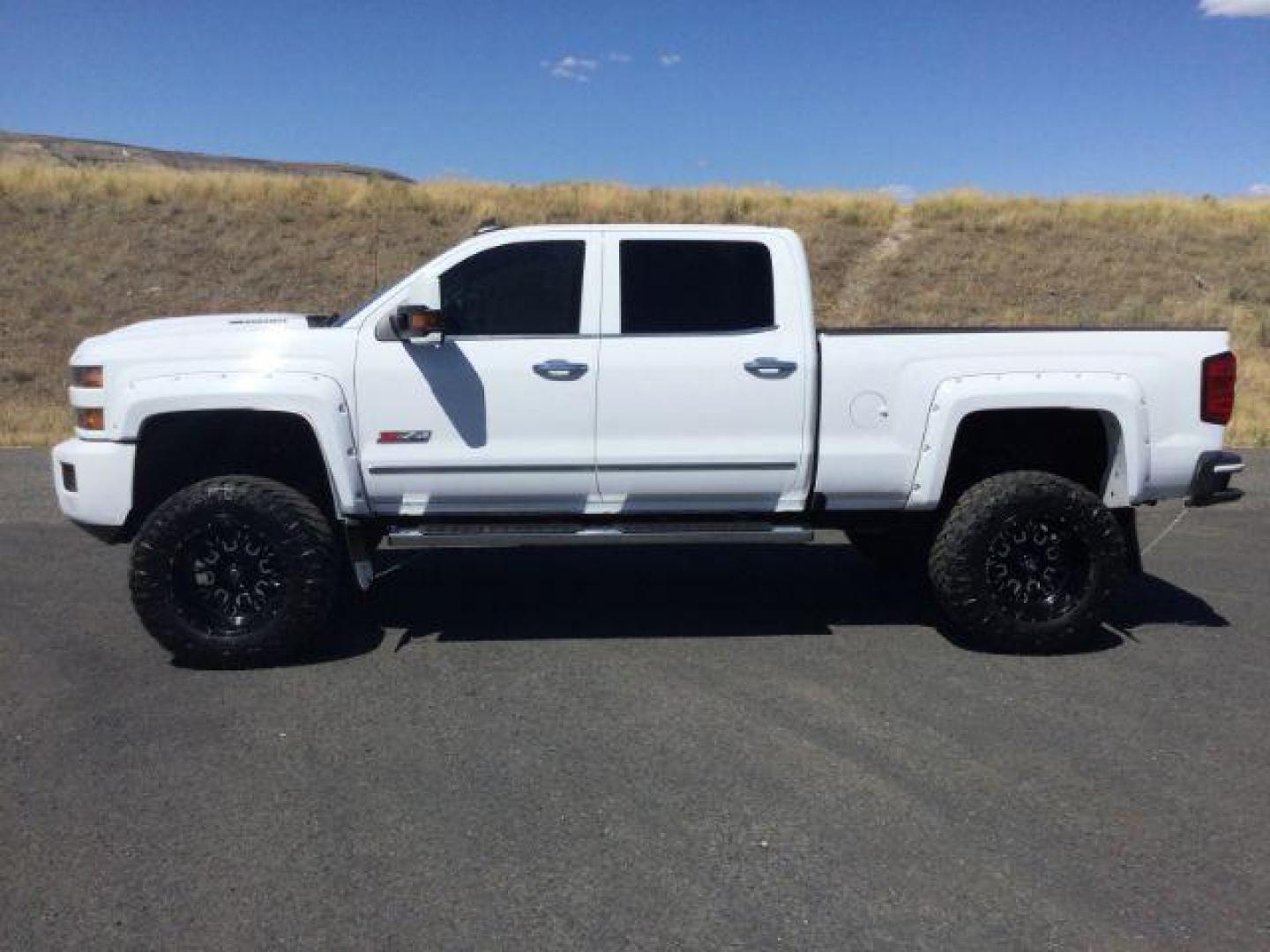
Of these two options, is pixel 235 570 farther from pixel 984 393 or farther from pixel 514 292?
pixel 984 393

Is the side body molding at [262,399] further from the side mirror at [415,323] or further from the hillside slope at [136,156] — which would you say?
the hillside slope at [136,156]

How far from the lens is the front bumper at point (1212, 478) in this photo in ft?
18.7

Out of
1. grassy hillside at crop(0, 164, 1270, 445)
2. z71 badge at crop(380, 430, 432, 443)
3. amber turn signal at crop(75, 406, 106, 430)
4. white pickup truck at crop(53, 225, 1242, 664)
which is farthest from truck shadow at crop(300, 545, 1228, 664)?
grassy hillside at crop(0, 164, 1270, 445)

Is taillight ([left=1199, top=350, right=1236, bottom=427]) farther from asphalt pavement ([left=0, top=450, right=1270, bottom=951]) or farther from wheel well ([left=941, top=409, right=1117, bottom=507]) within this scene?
asphalt pavement ([left=0, top=450, right=1270, bottom=951])

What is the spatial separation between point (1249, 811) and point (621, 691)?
2.54 meters

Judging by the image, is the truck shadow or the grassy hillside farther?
the grassy hillside

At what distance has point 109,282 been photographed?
79.5 ft

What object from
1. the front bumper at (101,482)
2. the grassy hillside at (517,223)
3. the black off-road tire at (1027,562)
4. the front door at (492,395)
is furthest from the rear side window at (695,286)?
the grassy hillside at (517,223)

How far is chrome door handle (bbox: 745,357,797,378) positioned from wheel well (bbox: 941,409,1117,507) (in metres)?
1.07

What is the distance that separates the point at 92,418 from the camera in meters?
5.50

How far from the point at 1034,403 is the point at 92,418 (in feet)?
15.4

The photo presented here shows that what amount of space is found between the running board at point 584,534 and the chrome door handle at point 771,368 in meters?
0.78

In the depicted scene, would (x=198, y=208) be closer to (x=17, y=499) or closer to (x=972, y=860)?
(x=17, y=499)

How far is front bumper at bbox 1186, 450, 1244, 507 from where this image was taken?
571cm
